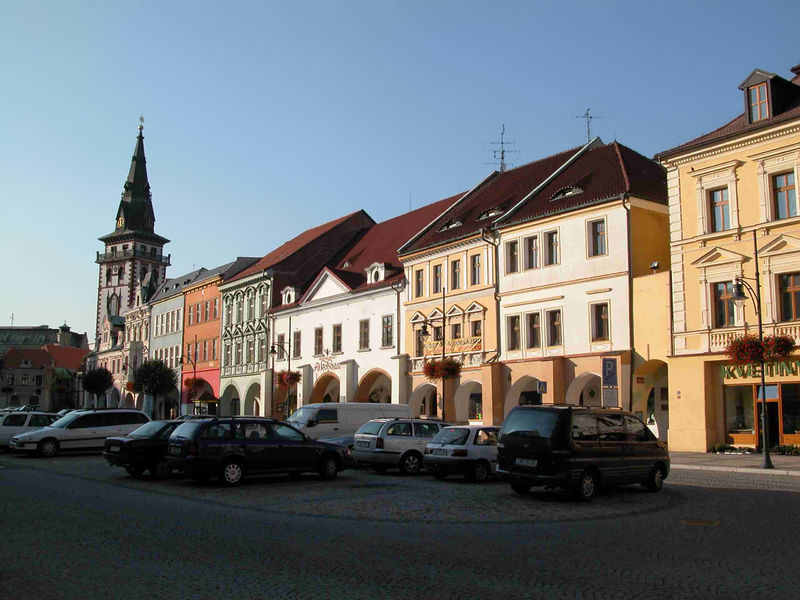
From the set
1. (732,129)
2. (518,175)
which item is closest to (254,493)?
(732,129)

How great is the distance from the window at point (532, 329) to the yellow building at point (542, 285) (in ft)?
0.16

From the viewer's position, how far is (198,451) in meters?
19.1

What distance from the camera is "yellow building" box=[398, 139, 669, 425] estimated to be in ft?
→ 113

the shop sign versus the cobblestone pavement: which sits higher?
the shop sign

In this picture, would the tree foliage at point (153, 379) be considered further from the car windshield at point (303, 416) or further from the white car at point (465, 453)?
the white car at point (465, 453)

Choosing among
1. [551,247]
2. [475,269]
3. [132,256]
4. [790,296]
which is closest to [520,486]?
[790,296]

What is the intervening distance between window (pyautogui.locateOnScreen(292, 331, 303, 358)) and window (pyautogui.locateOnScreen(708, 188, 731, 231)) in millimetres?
32448

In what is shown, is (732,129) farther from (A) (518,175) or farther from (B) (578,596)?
(B) (578,596)

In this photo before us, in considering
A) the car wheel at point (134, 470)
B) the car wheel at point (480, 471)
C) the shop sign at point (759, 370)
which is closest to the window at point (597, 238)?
the shop sign at point (759, 370)

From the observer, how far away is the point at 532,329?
38781 mm

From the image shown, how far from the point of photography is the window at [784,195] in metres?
29.3

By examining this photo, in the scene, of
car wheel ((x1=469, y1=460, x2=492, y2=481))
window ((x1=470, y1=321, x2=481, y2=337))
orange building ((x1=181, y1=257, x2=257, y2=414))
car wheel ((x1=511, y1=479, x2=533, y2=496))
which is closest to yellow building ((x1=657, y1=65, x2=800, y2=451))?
window ((x1=470, y1=321, x2=481, y2=337))

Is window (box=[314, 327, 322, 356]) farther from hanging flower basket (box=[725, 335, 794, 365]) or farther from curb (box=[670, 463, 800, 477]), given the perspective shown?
curb (box=[670, 463, 800, 477])

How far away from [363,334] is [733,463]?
90.5ft
